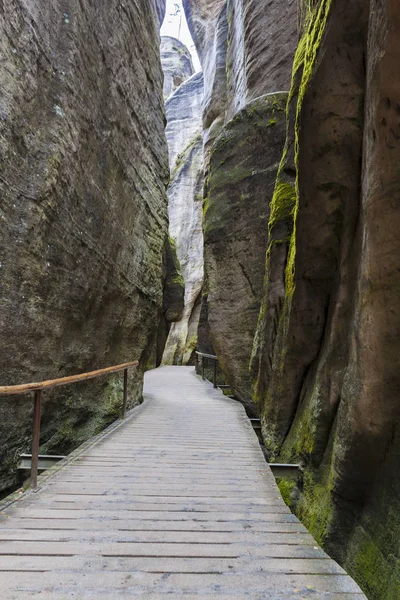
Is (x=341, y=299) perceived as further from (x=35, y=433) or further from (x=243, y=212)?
(x=243, y=212)

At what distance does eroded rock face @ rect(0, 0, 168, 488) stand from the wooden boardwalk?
139 centimetres

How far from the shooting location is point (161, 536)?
2.71 m

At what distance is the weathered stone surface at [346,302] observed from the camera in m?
3.05

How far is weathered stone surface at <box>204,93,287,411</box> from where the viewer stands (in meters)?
9.37

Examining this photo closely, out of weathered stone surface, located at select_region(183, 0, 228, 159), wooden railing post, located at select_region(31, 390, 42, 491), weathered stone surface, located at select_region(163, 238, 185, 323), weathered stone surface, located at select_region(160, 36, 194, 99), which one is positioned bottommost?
wooden railing post, located at select_region(31, 390, 42, 491)

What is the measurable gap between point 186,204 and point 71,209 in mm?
30057

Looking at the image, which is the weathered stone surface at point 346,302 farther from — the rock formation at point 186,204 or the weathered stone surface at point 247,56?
the rock formation at point 186,204

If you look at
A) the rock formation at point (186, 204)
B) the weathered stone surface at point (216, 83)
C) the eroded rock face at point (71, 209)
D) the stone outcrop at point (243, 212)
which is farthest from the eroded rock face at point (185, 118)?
the eroded rock face at point (71, 209)

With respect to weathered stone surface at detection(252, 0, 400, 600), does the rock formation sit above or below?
above

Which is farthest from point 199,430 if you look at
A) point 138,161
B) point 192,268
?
point 192,268

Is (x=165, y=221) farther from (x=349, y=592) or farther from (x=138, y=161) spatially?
(x=349, y=592)

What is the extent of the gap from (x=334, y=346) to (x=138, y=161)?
20.0 feet

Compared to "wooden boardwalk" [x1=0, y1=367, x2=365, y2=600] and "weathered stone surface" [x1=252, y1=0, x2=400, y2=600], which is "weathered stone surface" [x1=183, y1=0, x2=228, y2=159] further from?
"wooden boardwalk" [x1=0, y1=367, x2=365, y2=600]

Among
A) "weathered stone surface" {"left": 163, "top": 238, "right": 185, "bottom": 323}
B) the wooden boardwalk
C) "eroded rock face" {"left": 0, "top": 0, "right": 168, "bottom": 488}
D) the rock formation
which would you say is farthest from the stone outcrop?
the rock formation
